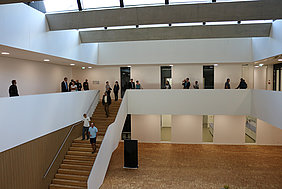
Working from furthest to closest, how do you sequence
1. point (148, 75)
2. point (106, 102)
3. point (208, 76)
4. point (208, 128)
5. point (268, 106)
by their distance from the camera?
point (148, 75) < point (208, 128) < point (208, 76) < point (106, 102) < point (268, 106)

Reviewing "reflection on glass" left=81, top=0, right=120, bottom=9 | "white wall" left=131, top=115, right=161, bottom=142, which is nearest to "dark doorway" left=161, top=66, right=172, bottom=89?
"white wall" left=131, top=115, right=161, bottom=142

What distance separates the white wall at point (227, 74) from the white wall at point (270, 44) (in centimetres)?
292

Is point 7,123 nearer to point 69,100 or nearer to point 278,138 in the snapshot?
point 69,100

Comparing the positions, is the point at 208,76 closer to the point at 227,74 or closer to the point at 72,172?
the point at 227,74

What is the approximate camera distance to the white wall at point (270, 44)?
1235cm

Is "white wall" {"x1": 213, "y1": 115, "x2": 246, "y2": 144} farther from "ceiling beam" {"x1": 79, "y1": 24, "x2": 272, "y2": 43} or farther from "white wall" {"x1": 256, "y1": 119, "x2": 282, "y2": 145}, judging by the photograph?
"ceiling beam" {"x1": 79, "y1": 24, "x2": 272, "y2": 43}

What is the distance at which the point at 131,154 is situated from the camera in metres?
13.7

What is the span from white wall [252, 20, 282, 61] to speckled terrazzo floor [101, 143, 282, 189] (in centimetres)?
696

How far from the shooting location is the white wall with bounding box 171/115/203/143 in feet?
62.7

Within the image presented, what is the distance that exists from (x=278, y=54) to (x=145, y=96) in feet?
28.8

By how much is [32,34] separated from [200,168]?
1186cm

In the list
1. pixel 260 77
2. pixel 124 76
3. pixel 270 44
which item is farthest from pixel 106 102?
pixel 260 77

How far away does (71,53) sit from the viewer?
14.0 m

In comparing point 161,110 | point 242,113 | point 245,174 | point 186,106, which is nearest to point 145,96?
point 161,110
